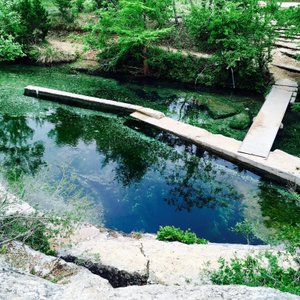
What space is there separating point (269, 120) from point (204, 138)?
2.48m

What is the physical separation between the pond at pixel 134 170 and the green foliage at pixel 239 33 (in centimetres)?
132

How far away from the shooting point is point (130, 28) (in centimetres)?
1541

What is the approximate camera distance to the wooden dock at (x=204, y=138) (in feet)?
33.3

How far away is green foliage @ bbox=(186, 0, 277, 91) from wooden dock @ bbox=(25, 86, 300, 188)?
369cm

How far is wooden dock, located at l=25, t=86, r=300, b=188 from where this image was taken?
10141mm

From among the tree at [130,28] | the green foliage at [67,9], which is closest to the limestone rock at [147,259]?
the tree at [130,28]

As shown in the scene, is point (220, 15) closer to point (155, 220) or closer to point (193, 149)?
point (193, 149)

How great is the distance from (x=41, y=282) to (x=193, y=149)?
7.97 meters

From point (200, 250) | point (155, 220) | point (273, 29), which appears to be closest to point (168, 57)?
point (273, 29)

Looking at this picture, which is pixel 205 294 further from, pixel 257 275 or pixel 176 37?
pixel 176 37

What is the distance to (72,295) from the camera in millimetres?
4109

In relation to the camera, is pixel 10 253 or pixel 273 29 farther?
pixel 273 29

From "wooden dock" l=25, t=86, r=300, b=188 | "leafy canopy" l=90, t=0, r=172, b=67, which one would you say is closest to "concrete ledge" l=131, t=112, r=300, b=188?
"wooden dock" l=25, t=86, r=300, b=188

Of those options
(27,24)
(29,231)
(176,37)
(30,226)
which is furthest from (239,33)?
(29,231)
